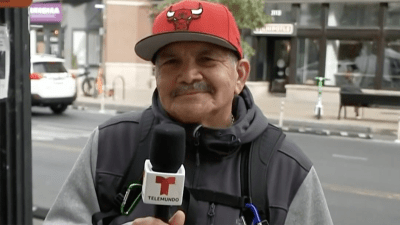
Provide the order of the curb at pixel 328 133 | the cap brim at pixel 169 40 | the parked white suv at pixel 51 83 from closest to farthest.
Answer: the cap brim at pixel 169 40
the curb at pixel 328 133
the parked white suv at pixel 51 83

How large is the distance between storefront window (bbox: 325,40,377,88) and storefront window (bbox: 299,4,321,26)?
884 millimetres

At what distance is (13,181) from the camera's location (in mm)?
3238

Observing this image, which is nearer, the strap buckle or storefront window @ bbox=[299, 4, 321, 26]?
the strap buckle

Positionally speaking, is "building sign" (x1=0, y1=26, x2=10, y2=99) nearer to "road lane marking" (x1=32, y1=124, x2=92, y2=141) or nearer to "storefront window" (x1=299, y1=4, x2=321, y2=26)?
"road lane marking" (x1=32, y1=124, x2=92, y2=141)

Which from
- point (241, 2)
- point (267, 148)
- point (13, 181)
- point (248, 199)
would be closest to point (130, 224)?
point (248, 199)

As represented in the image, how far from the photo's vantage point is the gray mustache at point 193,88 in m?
1.71

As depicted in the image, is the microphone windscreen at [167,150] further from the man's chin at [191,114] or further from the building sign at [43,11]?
the building sign at [43,11]

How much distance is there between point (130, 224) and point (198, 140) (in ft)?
0.99

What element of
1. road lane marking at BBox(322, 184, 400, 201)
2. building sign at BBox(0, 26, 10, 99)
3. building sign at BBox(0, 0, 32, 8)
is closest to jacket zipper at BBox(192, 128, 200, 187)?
building sign at BBox(0, 0, 32, 8)

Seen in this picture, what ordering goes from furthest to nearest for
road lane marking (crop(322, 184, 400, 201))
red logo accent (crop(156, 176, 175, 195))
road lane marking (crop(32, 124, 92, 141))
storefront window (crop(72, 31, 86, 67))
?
storefront window (crop(72, 31, 86, 67)) < road lane marking (crop(32, 124, 92, 141)) < road lane marking (crop(322, 184, 400, 201)) < red logo accent (crop(156, 176, 175, 195))

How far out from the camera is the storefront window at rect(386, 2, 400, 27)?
19203 mm

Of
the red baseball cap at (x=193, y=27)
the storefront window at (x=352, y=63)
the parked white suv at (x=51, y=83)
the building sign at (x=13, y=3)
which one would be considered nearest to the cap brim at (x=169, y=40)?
the red baseball cap at (x=193, y=27)

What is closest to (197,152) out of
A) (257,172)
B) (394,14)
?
(257,172)

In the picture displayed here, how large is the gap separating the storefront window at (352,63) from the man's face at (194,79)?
18830mm
